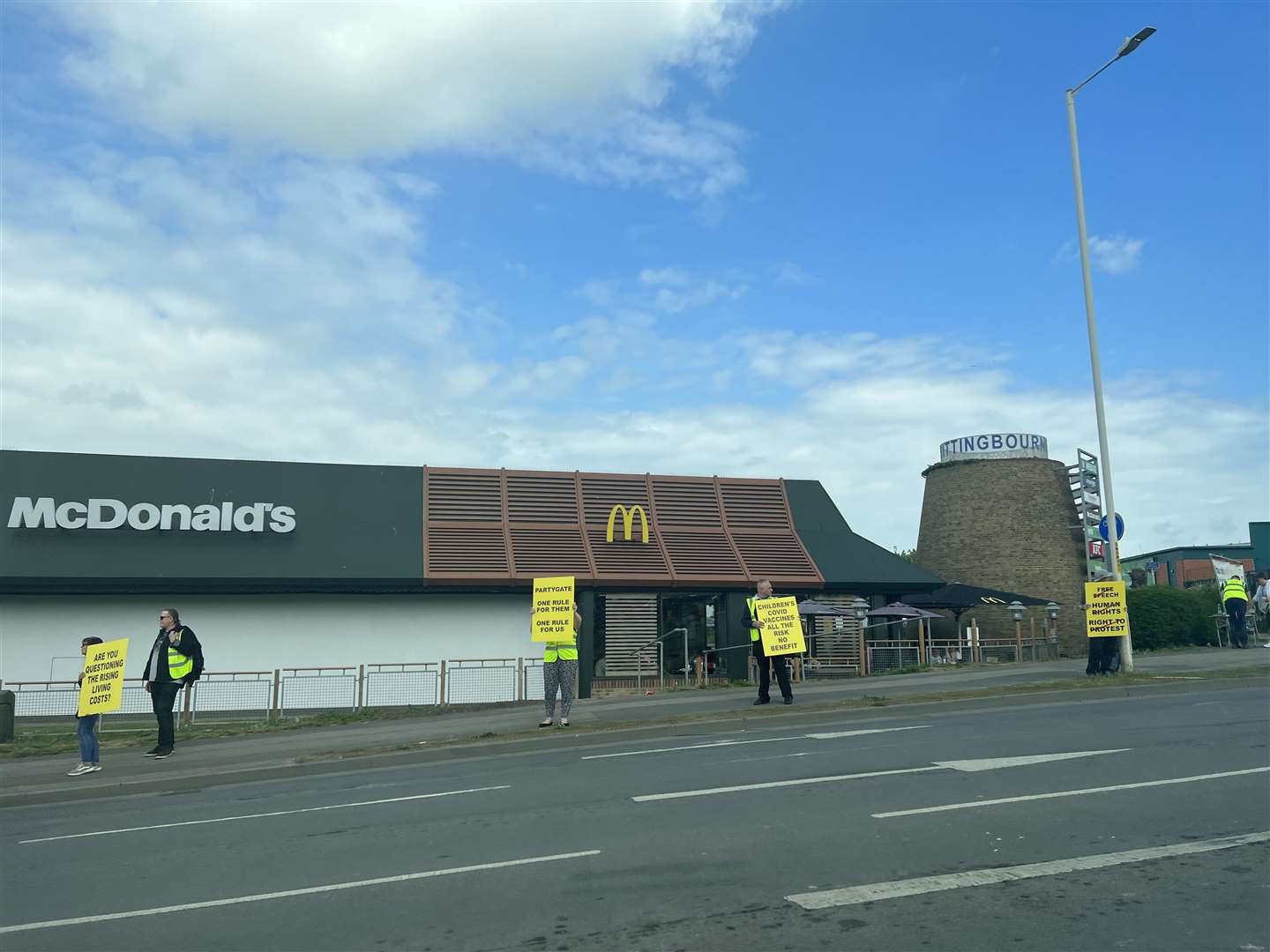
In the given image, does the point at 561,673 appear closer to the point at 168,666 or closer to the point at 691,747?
the point at 691,747

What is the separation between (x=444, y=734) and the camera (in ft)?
50.0

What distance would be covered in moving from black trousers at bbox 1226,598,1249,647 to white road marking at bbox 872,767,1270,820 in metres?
18.6

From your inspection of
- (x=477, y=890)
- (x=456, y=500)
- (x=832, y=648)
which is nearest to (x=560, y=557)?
(x=456, y=500)

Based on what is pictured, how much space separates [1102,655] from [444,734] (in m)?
11.8

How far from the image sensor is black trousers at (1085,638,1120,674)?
61.0 ft

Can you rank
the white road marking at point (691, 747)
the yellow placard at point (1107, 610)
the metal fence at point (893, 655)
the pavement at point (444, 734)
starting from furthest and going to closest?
1. the metal fence at point (893, 655)
2. the yellow placard at point (1107, 610)
3. the pavement at point (444, 734)
4. the white road marking at point (691, 747)

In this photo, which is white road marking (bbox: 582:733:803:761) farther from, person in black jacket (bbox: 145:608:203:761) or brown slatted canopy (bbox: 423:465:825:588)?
brown slatted canopy (bbox: 423:465:825:588)

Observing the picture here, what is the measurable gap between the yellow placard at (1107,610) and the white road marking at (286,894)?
1416 cm

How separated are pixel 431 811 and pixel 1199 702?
11.3 metres

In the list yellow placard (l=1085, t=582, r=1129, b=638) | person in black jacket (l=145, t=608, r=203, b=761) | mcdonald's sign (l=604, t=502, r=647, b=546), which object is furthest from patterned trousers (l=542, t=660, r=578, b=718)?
mcdonald's sign (l=604, t=502, r=647, b=546)

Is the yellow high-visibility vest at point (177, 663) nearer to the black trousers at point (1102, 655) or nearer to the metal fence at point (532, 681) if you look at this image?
the metal fence at point (532, 681)

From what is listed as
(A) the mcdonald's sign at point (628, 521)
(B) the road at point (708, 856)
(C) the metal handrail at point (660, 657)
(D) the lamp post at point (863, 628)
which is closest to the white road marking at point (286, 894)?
(B) the road at point (708, 856)

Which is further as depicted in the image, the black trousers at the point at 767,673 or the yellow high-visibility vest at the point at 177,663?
the black trousers at the point at 767,673

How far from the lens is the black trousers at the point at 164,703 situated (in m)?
14.2
